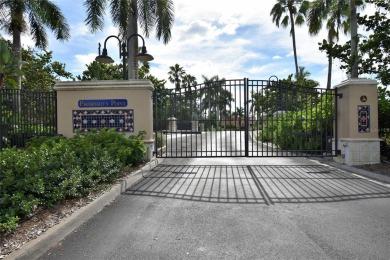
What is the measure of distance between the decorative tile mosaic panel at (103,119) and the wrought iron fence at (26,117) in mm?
1099

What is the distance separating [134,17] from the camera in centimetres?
1452

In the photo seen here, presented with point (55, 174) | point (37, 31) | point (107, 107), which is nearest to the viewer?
point (55, 174)

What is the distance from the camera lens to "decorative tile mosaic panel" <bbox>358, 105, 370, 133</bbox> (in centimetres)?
891

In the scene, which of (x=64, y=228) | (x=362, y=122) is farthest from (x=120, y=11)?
(x=64, y=228)

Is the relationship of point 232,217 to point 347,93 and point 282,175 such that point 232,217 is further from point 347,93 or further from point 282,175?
point 347,93

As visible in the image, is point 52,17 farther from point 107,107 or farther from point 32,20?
point 107,107

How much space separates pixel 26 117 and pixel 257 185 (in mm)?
8589

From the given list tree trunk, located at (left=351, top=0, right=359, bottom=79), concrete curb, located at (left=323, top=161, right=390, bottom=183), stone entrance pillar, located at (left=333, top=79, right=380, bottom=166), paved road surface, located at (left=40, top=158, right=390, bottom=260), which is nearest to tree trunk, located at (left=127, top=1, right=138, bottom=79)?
paved road surface, located at (left=40, top=158, right=390, bottom=260)

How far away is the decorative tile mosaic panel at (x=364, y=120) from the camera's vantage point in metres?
8.91

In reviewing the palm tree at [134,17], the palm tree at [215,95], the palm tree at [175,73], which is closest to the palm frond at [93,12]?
the palm tree at [134,17]

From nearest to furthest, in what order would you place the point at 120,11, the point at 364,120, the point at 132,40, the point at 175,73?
the point at 364,120, the point at 120,11, the point at 132,40, the point at 175,73

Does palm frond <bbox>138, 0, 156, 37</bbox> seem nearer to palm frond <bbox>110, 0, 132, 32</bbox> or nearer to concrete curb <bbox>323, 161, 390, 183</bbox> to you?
palm frond <bbox>110, 0, 132, 32</bbox>

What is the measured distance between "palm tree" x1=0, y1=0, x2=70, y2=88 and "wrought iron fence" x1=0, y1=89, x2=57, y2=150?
5.76m

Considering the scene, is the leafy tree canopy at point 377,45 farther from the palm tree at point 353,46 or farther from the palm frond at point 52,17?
the palm frond at point 52,17
